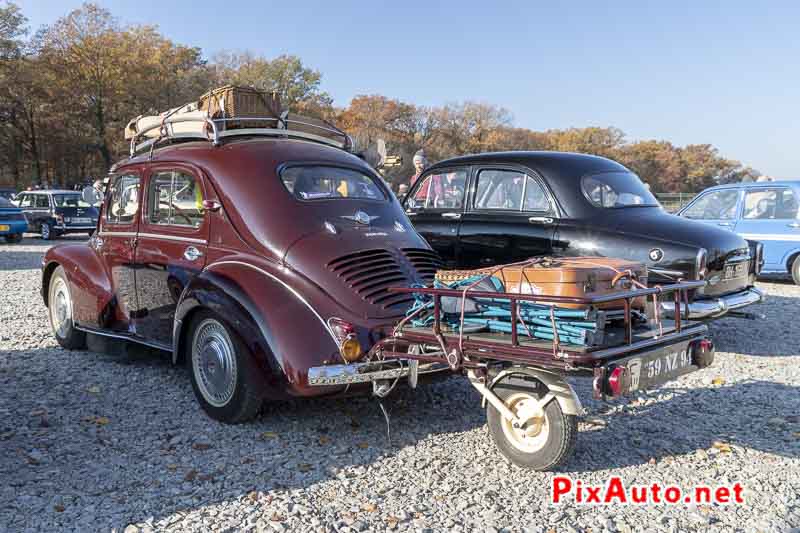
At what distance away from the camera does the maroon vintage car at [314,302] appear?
141 inches

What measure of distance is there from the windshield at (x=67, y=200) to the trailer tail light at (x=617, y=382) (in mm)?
20708

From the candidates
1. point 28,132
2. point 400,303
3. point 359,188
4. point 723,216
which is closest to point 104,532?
point 400,303

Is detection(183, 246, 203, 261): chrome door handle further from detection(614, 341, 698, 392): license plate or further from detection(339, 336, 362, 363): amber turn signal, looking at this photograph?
detection(614, 341, 698, 392): license plate

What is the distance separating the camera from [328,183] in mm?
5191

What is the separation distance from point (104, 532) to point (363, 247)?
91.4 inches

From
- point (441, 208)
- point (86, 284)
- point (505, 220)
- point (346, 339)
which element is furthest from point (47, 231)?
point (346, 339)

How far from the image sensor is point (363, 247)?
464cm

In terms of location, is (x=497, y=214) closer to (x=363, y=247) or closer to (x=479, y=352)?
(x=363, y=247)

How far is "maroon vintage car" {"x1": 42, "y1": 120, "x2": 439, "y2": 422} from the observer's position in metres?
4.16

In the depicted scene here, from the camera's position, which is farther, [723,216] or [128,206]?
[723,216]

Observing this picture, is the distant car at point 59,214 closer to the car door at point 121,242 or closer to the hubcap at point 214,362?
the car door at point 121,242

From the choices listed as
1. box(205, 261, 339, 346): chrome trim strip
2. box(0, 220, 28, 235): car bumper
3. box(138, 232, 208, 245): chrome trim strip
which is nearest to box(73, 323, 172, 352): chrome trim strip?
box(138, 232, 208, 245): chrome trim strip

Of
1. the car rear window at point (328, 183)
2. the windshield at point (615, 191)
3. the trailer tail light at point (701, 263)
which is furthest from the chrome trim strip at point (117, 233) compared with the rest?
the trailer tail light at point (701, 263)

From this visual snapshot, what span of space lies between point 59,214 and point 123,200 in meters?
16.9
